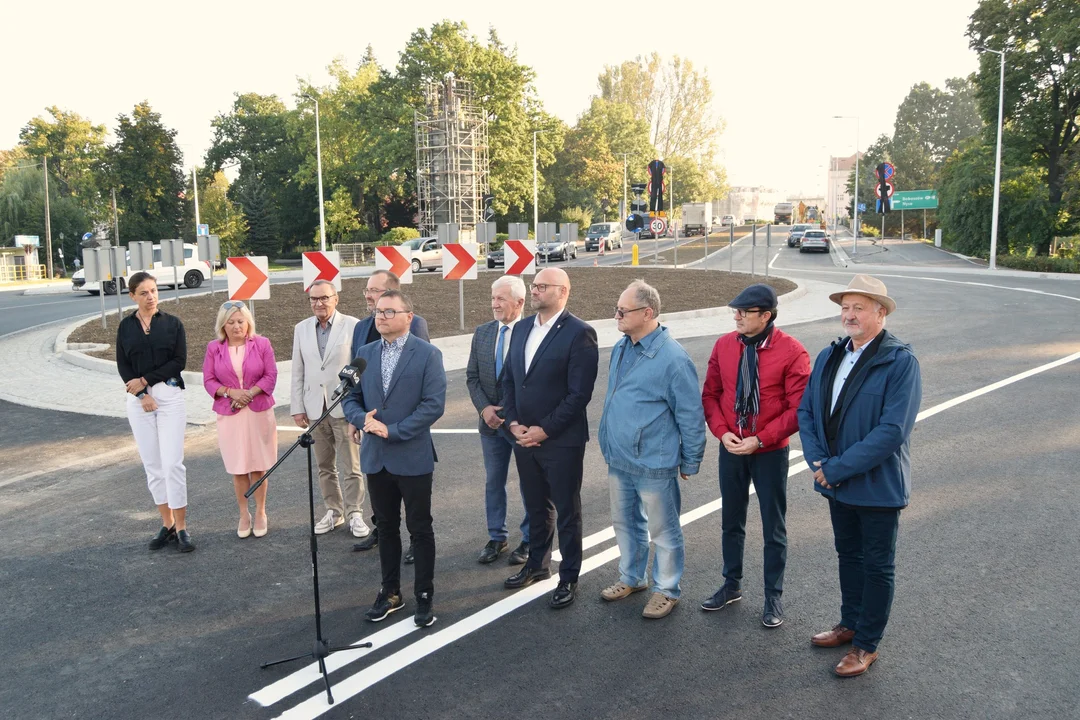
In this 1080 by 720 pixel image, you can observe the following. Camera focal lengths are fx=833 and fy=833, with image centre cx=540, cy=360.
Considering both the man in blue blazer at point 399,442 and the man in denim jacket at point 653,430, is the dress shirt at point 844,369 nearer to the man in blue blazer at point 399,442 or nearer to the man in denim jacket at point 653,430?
the man in denim jacket at point 653,430

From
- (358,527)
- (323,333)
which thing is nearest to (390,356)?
(323,333)

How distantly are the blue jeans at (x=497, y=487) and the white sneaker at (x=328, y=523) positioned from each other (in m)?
1.38

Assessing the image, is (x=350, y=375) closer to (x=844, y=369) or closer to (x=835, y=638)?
(x=844, y=369)

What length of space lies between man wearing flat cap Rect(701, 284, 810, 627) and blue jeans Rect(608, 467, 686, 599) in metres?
0.28

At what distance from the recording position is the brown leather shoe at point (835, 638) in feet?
14.6

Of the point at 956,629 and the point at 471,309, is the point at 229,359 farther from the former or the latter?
the point at 471,309

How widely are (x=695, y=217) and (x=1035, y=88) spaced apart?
1376 inches

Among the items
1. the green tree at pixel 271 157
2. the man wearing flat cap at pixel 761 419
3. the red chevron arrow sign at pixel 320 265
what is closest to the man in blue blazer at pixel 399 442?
the man wearing flat cap at pixel 761 419

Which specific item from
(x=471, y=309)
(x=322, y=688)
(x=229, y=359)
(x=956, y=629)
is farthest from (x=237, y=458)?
(x=471, y=309)

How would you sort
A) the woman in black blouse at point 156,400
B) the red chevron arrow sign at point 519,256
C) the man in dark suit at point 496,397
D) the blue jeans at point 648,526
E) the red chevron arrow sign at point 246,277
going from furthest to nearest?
the red chevron arrow sign at point 519,256 < the red chevron arrow sign at point 246,277 < the woman in black blouse at point 156,400 < the man in dark suit at point 496,397 < the blue jeans at point 648,526

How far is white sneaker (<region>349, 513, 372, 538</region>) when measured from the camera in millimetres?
6250

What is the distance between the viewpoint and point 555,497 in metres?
5.18

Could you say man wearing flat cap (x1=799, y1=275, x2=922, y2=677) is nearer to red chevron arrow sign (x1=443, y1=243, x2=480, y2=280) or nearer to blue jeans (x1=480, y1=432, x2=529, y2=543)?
blue jeans (x1=480, y1=432, x2=529, y2=543)

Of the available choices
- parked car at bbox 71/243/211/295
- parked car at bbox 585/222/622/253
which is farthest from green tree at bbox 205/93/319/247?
parked car at bbox 71/243/211/295
